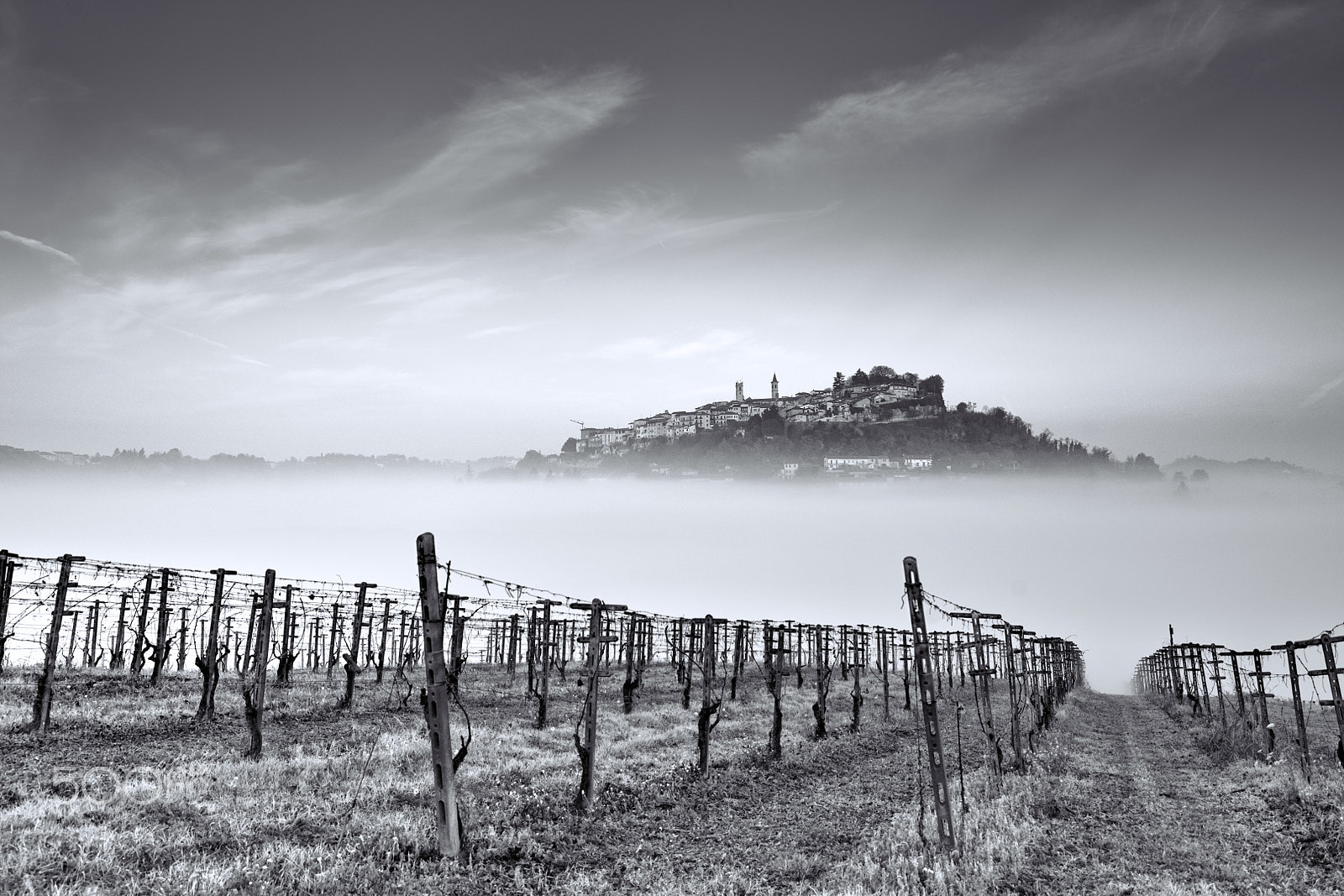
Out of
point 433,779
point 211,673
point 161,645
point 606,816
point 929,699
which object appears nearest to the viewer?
point 929,699

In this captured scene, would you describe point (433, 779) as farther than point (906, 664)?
No

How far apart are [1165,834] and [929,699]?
6905mm

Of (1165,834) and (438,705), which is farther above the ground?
(438,705)

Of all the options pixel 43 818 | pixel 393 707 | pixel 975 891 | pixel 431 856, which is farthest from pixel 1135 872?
pixel 393 707

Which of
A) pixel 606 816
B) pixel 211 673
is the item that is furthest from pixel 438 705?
pixel 211 673

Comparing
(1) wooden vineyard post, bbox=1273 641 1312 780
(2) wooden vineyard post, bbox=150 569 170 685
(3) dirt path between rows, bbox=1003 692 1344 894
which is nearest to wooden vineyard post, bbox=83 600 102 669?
(2) wooden vineyard post, bbox=150 569 170 685

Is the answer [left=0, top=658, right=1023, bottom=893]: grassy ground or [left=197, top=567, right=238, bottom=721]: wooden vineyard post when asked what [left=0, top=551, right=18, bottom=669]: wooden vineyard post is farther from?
[left=197, top=567, right=238, bottom=721]: wooden vineyard post

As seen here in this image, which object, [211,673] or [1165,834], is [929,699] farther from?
[211,673]

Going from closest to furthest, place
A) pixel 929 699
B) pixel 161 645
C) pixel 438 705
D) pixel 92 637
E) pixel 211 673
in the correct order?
pixel 438 705, pixel 929 699, pixel 211 673, pixel 161 645, pixel 92 637

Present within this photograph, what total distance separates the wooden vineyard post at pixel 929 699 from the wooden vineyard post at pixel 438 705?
7.46 metres

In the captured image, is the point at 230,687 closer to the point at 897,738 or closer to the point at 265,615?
the point at 265,615

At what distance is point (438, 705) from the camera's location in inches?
392

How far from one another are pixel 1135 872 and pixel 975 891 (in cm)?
377

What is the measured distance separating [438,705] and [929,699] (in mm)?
8251
